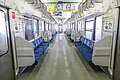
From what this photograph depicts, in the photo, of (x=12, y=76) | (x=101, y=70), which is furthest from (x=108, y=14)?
(x=12, y=76)

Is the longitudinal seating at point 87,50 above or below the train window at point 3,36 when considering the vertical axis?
below

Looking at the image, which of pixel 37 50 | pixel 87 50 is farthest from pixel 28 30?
pixel 87 50

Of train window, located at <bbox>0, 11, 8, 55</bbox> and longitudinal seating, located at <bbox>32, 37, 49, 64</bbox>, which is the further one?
longitudinal seating, located at <bbox>32, 37, 49, 64</bbox>

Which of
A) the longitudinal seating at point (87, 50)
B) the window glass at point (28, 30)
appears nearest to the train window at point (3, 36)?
the window glass at point (28, 30)

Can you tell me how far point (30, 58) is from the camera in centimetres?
332

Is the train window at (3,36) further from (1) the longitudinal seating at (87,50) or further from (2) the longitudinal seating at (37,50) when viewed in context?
(1) the longitudinal seating at (87,50)

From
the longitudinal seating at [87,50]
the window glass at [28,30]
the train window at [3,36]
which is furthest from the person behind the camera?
the window glass at [28,30]

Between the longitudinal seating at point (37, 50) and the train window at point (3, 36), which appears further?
the longitudinal seating at point (37, 50)

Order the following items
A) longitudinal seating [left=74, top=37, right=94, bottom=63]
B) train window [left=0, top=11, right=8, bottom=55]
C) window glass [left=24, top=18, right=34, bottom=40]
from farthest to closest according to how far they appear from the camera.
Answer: window glass [left=24, top=18, right=34, bottom=40] < longitudinal seating [left=74, top=37, right=94, bottom=63] < train window [left=0, top=11, right=8, bottom=55]

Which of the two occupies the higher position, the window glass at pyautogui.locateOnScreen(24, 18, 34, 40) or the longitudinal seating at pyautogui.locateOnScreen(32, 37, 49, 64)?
the window glass at pyautogui.locateOnScreen(24, 18, 34, 40)

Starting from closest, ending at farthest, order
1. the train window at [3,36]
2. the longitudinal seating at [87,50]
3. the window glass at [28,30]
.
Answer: the train window at [3,36] → the longitudinal seating at [87,50] → the window glass at [28,30]

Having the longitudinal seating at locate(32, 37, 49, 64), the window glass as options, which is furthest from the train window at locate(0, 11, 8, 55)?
the window glass

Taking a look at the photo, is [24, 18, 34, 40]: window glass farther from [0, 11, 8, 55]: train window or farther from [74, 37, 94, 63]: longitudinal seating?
[74, 37, 94, 63]: longitudinal seating

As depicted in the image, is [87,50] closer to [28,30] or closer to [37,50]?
[37,50]
